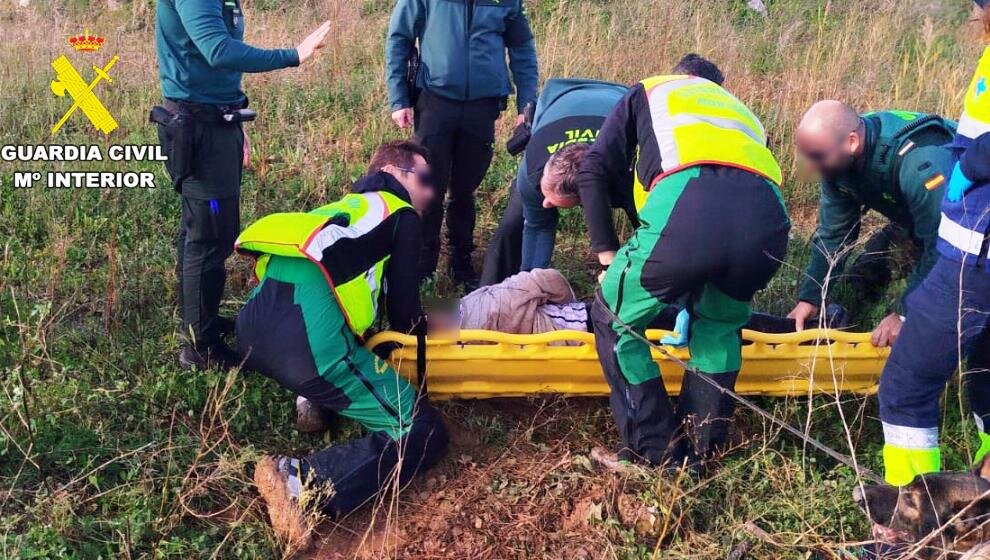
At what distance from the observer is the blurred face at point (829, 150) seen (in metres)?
3.49

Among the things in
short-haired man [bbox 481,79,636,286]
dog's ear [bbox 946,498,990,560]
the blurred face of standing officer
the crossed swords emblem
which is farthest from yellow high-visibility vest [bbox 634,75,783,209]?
the crossed swords emblem

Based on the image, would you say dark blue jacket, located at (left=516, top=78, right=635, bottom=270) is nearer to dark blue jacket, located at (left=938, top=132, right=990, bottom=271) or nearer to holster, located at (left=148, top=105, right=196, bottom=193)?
dark blue jacket, located at (left=938, top=132, right=990, bottom=271)

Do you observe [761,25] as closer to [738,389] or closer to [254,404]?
[738,389]

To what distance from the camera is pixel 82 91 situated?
706 cm

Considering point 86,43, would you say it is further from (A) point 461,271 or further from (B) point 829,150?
(B) point 829,150

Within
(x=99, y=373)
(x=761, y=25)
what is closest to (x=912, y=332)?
(x=99, y=373)

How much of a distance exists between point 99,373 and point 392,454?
1.52 metres

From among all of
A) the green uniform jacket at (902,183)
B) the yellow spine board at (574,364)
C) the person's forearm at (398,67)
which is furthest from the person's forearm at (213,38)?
the green uniform jacket at (902,183)

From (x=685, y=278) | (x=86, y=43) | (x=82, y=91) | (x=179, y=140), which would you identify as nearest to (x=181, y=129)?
(x=179, y=140)

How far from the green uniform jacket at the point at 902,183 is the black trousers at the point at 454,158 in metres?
1.93

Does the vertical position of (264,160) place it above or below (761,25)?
below

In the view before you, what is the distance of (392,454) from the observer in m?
3.30

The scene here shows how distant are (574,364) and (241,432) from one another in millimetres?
1466

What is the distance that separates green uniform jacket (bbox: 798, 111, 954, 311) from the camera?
3.36 m
